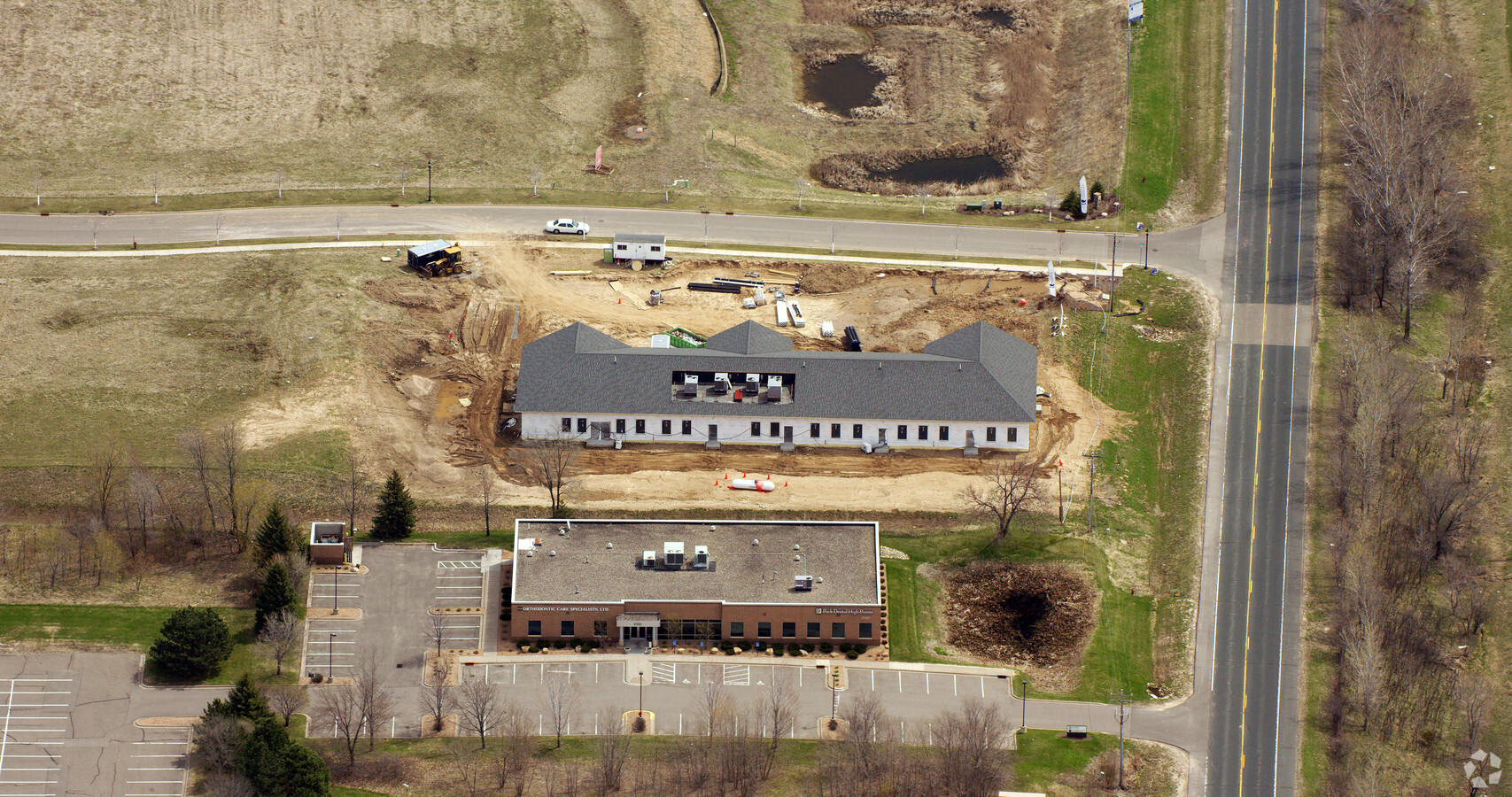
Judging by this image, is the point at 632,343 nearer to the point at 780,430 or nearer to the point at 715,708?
the point at 780,430

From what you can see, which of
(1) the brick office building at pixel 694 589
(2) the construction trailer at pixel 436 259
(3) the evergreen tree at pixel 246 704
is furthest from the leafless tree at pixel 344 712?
(2) the construction trailer at pixel 436 259

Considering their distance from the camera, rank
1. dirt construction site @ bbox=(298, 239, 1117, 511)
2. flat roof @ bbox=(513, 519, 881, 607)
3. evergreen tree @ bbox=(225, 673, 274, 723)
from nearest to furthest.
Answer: evergreen tree @ bbox=(225, 673, 274, 723), flat roof @ bbox=(513, 519, 881, 607), dirt construction site @ bbox=(298, 239, 1117, 511)

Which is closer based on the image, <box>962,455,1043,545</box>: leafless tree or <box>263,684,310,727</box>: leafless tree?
<box>263,684,310,727</box>: leafless tree

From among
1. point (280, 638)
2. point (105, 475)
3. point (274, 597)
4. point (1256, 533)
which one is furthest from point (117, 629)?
point (1256, 533)

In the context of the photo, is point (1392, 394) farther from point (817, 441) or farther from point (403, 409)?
point (403, 409)

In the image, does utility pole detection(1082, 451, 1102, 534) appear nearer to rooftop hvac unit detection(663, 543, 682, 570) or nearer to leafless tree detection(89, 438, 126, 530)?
rooftop hvac unit detection(663, 543, 682, 570)

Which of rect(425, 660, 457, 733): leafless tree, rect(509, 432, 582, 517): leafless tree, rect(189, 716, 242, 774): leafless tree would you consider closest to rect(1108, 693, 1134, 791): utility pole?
rect(509, 432, 582, 517): leafless tree

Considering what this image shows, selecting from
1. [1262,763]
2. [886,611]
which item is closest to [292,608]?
[886,611]
